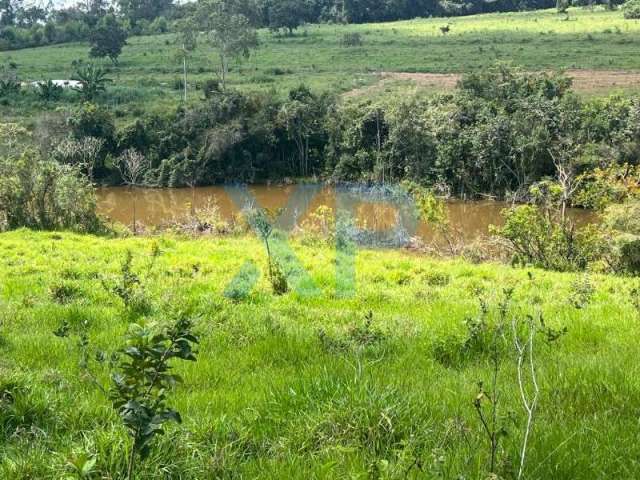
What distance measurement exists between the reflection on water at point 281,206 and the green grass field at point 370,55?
24.8 ft

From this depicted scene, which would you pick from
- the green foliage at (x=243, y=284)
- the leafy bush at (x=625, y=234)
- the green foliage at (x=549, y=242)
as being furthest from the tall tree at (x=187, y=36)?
the green foliage at (x=243, y=284)

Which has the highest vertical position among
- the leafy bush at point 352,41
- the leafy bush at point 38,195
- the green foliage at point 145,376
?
the leafy bush at point 352,41

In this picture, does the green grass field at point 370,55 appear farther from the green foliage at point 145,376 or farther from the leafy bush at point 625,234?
the green foliage at point 145,376

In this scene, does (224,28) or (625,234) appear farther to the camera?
(224,28)

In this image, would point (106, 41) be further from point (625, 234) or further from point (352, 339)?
point (352, 339)

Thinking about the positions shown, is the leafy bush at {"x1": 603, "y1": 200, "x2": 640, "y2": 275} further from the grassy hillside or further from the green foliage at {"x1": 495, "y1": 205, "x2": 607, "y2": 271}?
the grassy hillside

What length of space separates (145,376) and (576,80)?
4860cm

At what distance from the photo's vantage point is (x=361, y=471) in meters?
2.79

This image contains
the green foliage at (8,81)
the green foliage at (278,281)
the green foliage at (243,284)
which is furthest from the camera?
the green foliage at (8,81)

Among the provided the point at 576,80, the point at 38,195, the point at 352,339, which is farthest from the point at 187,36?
the point at 352,339

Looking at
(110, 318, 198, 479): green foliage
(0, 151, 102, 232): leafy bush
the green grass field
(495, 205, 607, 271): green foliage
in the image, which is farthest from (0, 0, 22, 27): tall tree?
(110, 318, 198, 479): green foliage

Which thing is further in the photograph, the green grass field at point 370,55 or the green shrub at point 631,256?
the green grass field at point 370,55

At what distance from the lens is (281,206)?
29656mm

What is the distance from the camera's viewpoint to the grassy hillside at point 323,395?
2857mm
